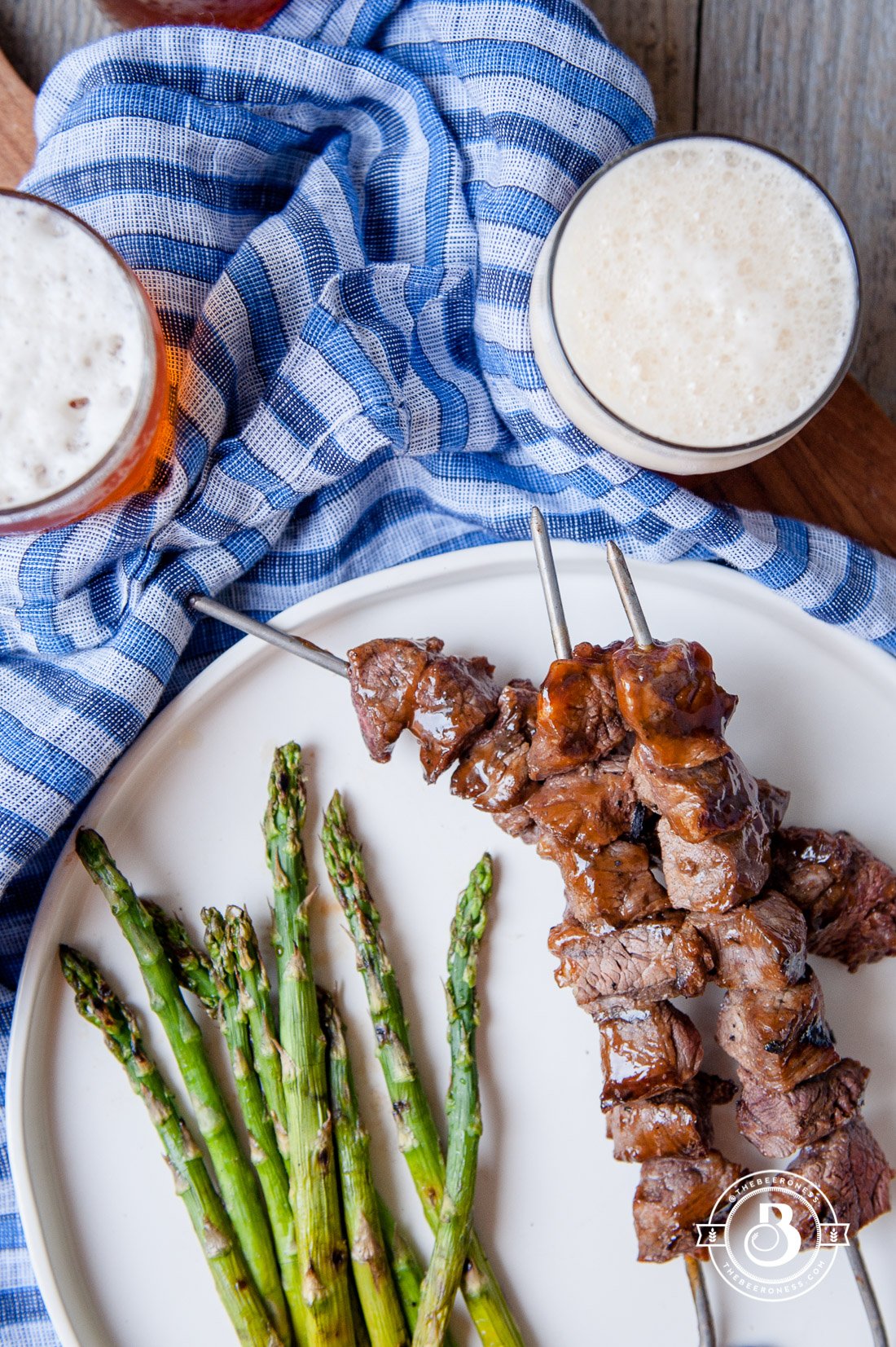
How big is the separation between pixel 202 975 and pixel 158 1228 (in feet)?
2.46

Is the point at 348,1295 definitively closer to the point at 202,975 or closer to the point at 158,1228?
the point at 158,1228

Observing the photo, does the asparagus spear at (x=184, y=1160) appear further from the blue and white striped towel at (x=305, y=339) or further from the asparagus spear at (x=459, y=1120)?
the asparagus spear at (x=459, y=1120)

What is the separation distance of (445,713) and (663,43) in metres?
2.44

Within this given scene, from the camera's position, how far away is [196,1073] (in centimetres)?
303

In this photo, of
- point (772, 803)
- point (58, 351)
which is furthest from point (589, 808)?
point (58, 351)

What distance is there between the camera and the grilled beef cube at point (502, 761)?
Answer: 2746 mm

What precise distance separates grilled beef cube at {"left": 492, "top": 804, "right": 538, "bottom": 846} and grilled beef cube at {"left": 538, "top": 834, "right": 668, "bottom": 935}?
16 cm

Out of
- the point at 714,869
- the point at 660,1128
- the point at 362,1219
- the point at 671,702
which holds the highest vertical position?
the point at 671,702

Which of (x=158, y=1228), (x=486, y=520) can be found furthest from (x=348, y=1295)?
(x=486, y=520)

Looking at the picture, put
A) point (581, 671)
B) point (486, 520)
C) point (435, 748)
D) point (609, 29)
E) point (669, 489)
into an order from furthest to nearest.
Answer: point (609, 29) < point (486, 520) < point (669, 489) < point (435, 748) < point (581, 671)

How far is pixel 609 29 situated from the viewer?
350 cm

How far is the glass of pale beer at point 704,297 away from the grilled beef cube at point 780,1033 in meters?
1.35

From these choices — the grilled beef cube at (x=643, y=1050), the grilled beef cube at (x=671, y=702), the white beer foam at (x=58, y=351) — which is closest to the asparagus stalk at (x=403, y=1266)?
the grilled beef cube at (x=643, y=1050)

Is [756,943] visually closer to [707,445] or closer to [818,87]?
[707,445]
